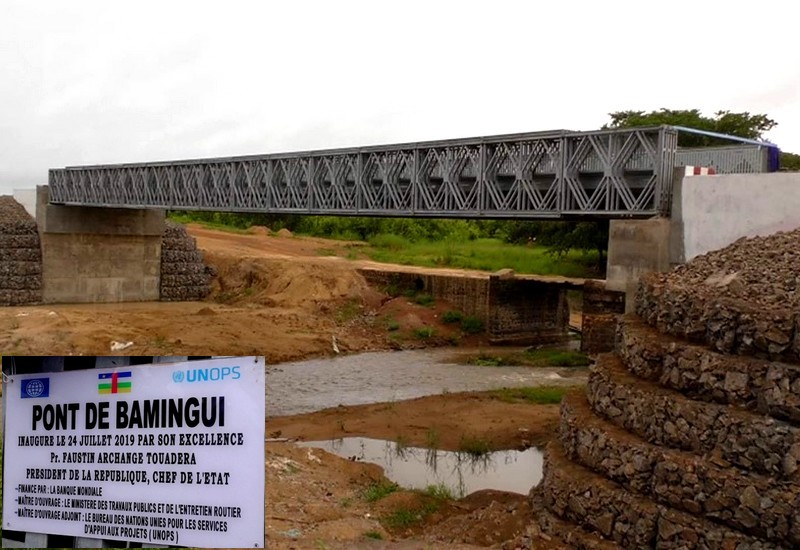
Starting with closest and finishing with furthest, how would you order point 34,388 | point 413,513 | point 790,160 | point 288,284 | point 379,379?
point 34,388 → point 413,513 → point 379,379 → point 288,284 → point 790,160

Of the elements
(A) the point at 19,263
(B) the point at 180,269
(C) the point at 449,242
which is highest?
(C) the point at 449,242

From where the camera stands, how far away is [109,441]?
15.0ft

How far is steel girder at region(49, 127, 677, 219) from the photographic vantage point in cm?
1716

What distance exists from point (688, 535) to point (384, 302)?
29431mm

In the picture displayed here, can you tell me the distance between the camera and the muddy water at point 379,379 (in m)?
23.8

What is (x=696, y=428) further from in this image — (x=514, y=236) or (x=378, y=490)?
(x=514, y=236)

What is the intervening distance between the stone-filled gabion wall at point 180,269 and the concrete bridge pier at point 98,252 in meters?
0.46

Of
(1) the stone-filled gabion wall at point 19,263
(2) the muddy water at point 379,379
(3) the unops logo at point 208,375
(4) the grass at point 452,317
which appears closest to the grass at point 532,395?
(2) the muddy water at point 379,379

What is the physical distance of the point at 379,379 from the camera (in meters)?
27.2

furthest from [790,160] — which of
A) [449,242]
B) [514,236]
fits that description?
[449,242]

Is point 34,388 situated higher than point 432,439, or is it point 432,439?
point 34,388

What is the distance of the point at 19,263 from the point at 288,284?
1256cm

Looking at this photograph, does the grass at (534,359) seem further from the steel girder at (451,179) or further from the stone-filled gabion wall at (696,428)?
the stone-filled gabion wall at (696,428)

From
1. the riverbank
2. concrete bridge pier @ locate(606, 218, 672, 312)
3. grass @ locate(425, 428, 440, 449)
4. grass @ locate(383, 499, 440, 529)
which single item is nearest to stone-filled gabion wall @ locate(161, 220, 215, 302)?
the riverbank
